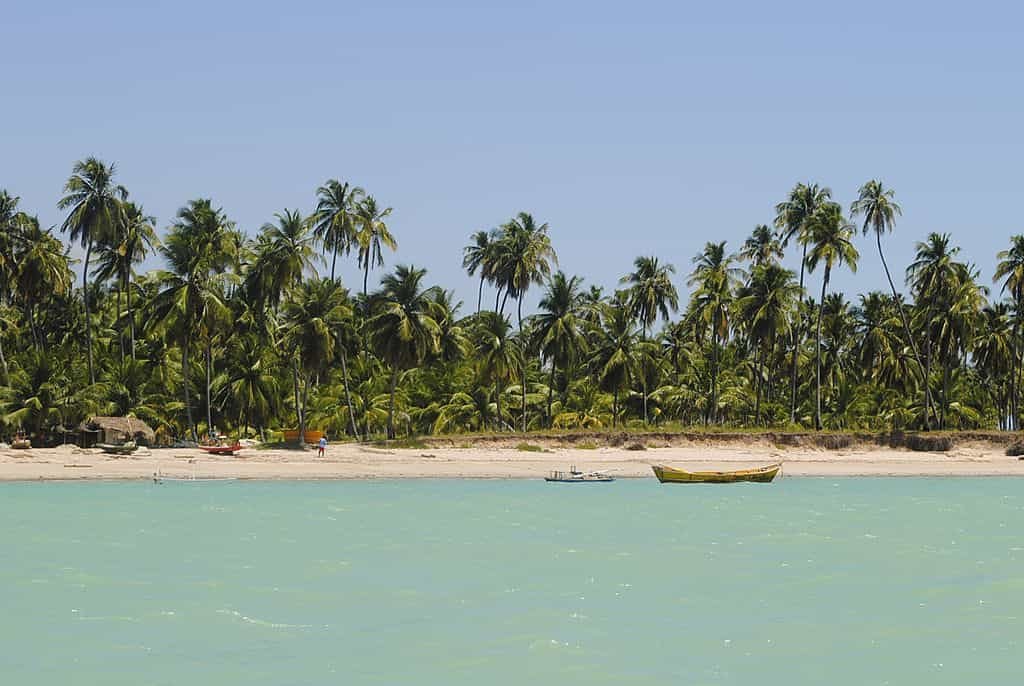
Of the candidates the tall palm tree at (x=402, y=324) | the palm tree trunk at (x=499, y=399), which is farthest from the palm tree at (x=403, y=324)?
the palm tree trunk at (x=499, y=399)

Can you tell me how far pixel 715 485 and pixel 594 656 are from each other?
1339 inches

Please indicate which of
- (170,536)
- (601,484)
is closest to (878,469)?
(601,484)

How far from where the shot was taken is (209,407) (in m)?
60.0

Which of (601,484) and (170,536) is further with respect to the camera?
(601,484)

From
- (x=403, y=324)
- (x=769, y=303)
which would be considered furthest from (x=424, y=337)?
(x=769, y=303)

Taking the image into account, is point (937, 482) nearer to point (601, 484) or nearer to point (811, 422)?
point (601, 484)

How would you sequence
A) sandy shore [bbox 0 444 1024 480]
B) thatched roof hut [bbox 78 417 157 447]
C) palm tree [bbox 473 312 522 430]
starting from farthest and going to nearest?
1. palm tree [bbox 473 312 522 430]
2. thatched roof hut [bbox 78 417 157 447]
3. sandy shore [bbox 0 444 1024 480]

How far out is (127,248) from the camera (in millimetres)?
71312

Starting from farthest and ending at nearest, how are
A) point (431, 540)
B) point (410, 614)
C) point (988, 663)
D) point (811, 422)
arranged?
point (811, 422) < point (431, 540) < point (410, 614) < point (988, 663)

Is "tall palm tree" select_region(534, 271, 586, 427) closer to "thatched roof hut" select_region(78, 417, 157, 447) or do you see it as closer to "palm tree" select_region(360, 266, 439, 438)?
"palm tree" select_region(360, 266, 439, 438)

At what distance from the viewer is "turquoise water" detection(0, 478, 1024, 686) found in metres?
18.2

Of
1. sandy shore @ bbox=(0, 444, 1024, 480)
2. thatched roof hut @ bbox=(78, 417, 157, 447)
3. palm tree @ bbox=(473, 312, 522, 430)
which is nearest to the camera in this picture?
sandy shore @ bbox=(0, 444, 1024, 480)

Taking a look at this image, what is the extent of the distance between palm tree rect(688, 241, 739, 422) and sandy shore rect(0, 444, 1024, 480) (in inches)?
540

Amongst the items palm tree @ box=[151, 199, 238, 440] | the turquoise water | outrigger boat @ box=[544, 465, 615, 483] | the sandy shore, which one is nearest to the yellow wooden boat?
outrigger boat @ box=[544, 465, 615, 483]
